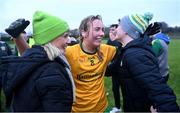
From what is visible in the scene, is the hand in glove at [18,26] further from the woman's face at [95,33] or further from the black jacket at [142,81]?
the woman's face at [95,33]

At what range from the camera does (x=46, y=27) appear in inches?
151

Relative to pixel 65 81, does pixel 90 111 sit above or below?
below

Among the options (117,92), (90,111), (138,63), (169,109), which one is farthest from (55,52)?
(117,92)

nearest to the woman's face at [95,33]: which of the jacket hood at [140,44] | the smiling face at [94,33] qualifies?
the smiling face at [94,33]

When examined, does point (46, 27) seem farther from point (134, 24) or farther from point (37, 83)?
point (134, 24)

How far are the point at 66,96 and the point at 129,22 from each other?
1601 millimetres

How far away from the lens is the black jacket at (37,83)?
11.0 feet

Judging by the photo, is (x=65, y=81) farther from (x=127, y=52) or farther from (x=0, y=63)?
(x=127, y=52)

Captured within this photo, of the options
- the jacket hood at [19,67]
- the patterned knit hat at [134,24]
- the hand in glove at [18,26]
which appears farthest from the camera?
the patterned knit hat at [134,24]

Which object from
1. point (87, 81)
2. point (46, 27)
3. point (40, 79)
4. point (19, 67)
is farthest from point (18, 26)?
point (87, 81)

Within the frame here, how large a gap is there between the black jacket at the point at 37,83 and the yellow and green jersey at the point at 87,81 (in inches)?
63.5

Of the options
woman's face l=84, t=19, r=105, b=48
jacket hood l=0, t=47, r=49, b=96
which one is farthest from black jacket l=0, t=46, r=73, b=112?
woman's face l=84, t=19, r=105, b=48

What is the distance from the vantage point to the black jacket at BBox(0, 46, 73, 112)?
337cm

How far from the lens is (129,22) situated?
15.6 ft
